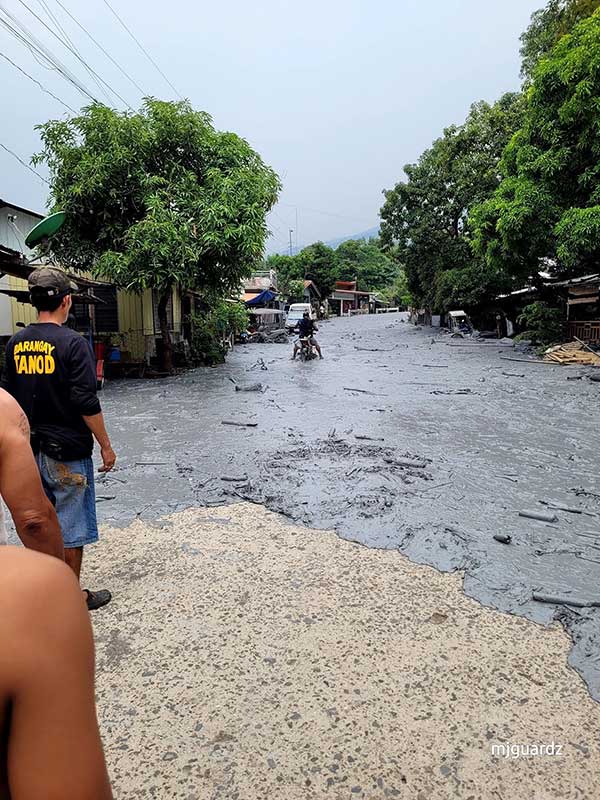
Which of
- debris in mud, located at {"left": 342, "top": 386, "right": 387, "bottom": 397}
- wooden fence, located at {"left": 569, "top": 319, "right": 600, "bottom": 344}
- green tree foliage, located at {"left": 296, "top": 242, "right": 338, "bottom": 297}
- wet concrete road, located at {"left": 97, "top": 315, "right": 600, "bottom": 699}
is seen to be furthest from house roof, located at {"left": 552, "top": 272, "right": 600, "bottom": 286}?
green tree foliage, located at {"left": 296, "top": 242, "right": 338, "bottom": 297}

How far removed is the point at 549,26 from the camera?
20.1 metres

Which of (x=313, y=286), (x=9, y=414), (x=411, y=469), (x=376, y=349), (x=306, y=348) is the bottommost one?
(x=411, y=469)

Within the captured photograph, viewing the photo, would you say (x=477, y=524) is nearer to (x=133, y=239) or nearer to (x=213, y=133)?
(x=133, y=239)

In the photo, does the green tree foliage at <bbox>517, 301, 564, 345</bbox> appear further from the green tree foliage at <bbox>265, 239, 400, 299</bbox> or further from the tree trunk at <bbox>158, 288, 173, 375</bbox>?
the green tree foliage at <bbox>265, 239, 400, 299</bbox>

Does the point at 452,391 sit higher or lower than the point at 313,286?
lower

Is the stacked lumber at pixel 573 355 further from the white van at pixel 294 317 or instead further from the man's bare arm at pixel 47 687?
the white van at pixel 294 317

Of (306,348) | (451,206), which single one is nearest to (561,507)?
(306,348)

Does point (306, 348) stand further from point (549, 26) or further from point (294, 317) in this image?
point (294, 317)

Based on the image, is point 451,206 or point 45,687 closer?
point 45,687

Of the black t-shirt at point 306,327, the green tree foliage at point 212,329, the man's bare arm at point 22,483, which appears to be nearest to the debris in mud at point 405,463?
the man's bare arm at point 22,483

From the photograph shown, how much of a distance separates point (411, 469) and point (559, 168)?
13516mm

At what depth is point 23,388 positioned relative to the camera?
2.78 meters

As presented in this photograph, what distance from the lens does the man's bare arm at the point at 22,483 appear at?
Result: 5.55ft

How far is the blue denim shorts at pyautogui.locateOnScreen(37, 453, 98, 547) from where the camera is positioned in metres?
2.83
